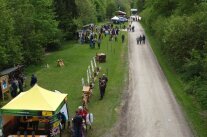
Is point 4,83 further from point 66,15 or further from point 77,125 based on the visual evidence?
point 66,15

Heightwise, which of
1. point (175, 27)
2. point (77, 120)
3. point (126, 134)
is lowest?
point (126, 134)

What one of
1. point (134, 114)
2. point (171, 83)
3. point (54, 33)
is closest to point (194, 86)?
point (171, 83)

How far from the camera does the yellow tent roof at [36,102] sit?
19375 mm

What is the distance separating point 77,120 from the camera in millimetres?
18750

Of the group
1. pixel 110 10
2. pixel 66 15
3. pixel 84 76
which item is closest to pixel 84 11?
pixel 66 15

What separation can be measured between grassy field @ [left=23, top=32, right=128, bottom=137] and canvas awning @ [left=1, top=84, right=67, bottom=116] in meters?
2.72

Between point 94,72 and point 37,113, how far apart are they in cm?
1620

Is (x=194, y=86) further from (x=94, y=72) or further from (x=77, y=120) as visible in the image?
(x=77, y=120)

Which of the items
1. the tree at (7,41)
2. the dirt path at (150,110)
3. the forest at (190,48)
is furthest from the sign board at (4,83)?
the forest at (190,48)

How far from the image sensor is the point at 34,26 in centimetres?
4475

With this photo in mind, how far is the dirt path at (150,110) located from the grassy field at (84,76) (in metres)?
0.91

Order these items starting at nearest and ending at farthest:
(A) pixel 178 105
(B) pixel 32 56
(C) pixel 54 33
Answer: (A) pixel 178 105 < (B) pixel 32 56 < (C) pixel 54 33

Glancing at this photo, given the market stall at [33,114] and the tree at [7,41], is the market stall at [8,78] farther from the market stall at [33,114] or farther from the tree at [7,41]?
the market stall at [33,114]

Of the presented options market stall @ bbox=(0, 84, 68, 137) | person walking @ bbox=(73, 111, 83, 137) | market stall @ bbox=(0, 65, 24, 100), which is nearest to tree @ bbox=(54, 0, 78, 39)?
market stall @ bbox=(0, 65, 24, 100)
